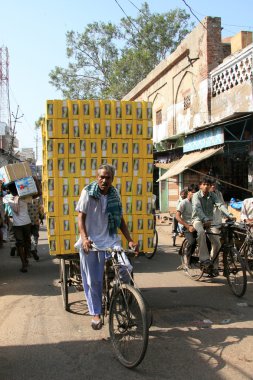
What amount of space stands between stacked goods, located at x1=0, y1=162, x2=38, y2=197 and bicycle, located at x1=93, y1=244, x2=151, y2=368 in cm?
447

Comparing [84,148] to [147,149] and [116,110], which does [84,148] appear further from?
[147,149]

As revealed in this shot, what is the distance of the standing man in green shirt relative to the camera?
6.88 metres

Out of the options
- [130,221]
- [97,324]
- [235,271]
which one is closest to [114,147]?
[130,221]

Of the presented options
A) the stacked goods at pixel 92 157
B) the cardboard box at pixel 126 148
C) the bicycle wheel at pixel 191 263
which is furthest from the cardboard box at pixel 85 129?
the bicycle wheel at pixel 191 263

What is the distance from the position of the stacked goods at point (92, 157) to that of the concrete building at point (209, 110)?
5351 millimetres

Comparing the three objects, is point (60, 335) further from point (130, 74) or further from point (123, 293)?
point (130, 74)

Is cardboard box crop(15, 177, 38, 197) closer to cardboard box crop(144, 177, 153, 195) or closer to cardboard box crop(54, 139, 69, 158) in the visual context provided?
cardboard box crop(54, 139, 69, 158)

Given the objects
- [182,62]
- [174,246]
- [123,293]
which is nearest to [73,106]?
[123,293]

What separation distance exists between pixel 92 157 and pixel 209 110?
9.70m

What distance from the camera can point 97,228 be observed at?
Result: 4.66 meters

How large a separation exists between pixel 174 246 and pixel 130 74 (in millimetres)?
23020

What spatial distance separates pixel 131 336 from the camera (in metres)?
3.86

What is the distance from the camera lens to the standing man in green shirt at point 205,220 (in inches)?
271

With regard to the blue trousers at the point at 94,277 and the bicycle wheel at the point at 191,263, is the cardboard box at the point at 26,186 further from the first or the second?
the blue trousers at the point at 94,277
